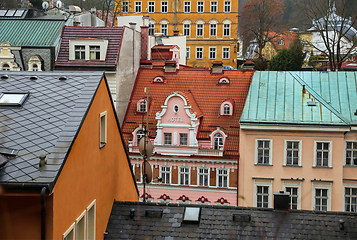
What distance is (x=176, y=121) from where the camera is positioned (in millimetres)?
24469

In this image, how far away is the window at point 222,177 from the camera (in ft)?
76.3

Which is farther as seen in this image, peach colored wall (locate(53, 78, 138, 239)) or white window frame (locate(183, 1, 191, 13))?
white window frame (locate(183, 1, 191, 13))

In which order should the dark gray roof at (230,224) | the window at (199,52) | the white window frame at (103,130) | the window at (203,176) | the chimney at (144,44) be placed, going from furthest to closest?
the window at (199,52)
the chimney at (144,44)
the window at (203,176)
the white window frame at (103,130)
the dark gray roof at (230,224)

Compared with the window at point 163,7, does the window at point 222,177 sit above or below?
below

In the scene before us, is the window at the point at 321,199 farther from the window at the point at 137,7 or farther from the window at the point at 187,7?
the window at the point at 137,7

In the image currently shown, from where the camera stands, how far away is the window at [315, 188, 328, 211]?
2206 cm

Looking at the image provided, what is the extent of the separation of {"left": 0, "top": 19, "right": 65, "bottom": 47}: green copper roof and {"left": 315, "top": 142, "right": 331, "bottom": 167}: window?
16.6m

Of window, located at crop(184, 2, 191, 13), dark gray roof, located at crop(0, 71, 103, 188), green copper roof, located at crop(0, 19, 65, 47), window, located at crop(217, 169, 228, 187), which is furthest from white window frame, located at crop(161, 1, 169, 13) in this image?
dark gray roof, located at crop(0, 71, 103, 188)

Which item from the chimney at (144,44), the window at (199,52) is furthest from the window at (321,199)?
the window at (199,52)

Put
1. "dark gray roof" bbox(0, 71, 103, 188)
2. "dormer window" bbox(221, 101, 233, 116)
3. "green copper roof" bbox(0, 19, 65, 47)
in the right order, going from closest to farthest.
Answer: "dark gray roof" bbox(0, 71, 103, 188) < "dormer window" bbox(221, 101, 233, 116) < "green copper roof" bbox(0, 19, 65, 47)

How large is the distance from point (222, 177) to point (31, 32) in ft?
50.8

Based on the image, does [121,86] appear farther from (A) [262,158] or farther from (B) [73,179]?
(B) [73,179]

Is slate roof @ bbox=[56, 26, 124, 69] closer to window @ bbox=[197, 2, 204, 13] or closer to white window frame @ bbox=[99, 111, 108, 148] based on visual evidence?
white window frame @ bbox=[99, 111, 108, 148]

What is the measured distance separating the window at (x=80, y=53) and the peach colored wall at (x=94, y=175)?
14.9 meters
